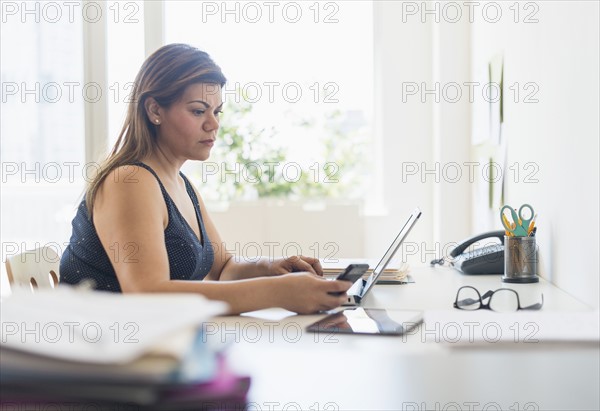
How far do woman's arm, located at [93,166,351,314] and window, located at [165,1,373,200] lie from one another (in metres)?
2.19

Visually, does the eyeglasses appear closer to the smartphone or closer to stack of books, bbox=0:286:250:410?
the smartphone

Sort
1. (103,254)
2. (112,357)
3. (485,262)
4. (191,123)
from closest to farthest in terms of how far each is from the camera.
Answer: (112,357) → (103,254) → (191,123) → (485,262)

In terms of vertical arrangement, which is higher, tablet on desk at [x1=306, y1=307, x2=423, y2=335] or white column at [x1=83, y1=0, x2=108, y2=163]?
white column at [x1=83, y1=0, x2=108, y2=163]

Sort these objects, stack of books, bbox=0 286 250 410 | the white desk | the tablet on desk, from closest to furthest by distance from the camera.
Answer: stack of books, bbox=0 286 250 410, the white desk, the tablet on desk

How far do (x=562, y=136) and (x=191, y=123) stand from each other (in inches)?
34.8

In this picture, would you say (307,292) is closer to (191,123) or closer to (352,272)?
(352,272)

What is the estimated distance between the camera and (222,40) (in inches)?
150

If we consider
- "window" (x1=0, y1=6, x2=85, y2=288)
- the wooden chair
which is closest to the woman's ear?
the wooden chair

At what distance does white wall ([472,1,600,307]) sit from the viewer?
1.47 meters

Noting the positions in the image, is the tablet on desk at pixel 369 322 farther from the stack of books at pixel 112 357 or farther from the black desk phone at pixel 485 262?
the black desk phone at pixel 485 262

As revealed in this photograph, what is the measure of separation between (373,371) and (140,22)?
282 cm

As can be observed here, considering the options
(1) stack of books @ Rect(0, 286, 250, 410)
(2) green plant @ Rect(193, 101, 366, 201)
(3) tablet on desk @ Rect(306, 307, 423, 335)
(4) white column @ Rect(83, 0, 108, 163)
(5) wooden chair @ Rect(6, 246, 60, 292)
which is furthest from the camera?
(2) green plant @ Rect(193, 101, 366, 201)

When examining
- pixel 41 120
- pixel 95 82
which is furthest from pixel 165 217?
pixel 41 120

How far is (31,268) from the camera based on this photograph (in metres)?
1.85
